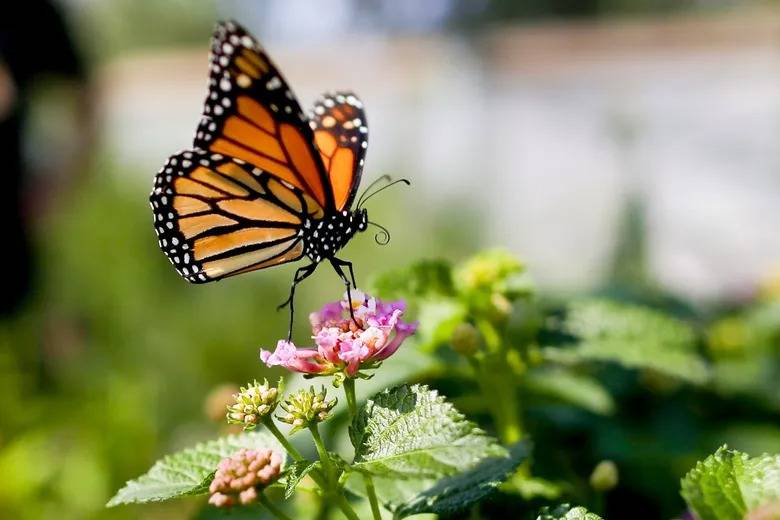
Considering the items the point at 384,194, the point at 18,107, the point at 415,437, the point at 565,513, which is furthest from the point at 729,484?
the point at 384,194

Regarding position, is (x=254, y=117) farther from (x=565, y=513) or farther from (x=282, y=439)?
(x=565, y=513)

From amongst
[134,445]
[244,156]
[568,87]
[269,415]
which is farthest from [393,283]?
[568,87]

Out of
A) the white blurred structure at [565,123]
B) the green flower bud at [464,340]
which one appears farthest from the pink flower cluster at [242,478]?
the white blurred structure at [565,123]

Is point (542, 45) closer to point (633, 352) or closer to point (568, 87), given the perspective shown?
point (568, 87)

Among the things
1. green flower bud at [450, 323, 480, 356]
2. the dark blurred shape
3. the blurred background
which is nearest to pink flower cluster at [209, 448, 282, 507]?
green flower bud at [450, 323, 480, 356]

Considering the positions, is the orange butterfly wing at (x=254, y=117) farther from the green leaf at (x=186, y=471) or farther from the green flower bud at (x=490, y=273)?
the green leaf at (x=186, y=471)

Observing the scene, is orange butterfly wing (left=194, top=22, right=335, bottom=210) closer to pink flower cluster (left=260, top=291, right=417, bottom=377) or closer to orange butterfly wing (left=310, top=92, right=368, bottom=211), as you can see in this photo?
orange butterfly wing (left=310, top=92, right=368, bottom=211)

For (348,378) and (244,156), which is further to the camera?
(244,156)
